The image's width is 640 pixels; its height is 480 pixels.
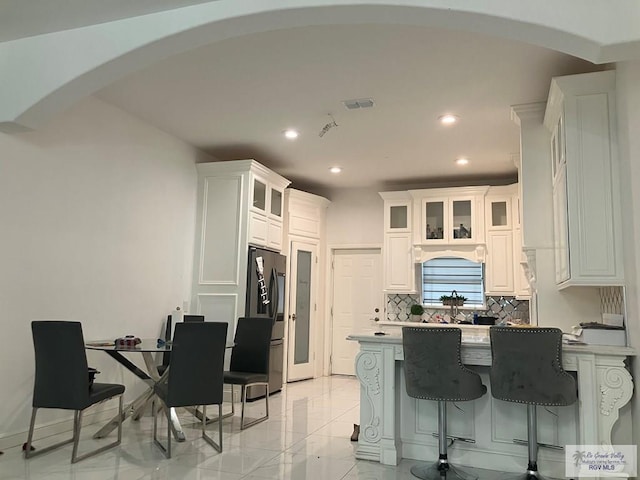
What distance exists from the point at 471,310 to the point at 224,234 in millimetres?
3600

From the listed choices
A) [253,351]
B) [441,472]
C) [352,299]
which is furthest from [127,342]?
[352,299]

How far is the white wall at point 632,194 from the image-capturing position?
296 cm

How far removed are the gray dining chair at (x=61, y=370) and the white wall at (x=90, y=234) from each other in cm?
45

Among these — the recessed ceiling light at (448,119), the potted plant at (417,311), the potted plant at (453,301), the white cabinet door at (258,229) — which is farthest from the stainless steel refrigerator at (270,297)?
the recessed ceiling light at (448,119)

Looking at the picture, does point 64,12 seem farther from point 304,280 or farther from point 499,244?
point 499,244

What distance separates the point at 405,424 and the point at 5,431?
2937 mm

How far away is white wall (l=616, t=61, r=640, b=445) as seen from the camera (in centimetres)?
296

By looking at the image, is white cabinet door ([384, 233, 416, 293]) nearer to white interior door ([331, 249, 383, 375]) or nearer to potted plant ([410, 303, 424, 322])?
potted plant ([410, 303, 424, 322])

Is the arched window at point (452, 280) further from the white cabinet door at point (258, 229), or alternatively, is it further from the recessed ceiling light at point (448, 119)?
the recessed ceiling light at point (448, 119)

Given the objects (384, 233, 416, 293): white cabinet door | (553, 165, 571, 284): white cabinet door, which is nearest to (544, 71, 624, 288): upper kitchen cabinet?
(553, 165, 571, 284): white cabinet door

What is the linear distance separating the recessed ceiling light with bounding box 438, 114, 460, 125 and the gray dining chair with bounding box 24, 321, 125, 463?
3.64 metres

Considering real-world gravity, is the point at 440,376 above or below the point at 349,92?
below

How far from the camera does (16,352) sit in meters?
3.78

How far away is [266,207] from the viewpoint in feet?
20.5
